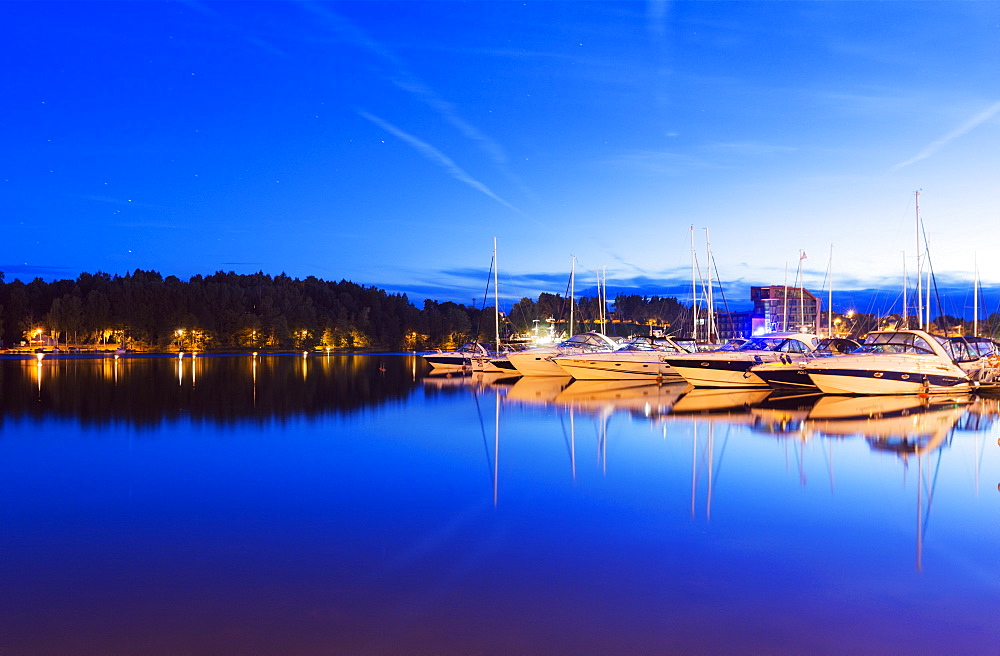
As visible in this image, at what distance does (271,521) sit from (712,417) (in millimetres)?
14004

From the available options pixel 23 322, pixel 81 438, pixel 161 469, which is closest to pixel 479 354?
pixel 81 438

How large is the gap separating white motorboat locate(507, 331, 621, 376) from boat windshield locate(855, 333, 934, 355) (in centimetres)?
1452

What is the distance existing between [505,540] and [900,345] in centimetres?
2269

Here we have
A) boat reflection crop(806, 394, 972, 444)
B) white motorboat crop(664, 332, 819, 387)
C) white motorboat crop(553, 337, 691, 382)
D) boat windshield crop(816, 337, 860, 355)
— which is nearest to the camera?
boat reflection crop(806, 394, 972, 444)

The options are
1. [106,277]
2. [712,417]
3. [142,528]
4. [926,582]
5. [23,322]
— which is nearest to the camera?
[926,582]

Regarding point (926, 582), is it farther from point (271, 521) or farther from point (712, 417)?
point (712, 417)

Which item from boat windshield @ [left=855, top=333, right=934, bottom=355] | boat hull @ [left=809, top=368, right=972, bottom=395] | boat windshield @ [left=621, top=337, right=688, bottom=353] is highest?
boat windshield @ [left=855, top=333, right=934, bottom=355]

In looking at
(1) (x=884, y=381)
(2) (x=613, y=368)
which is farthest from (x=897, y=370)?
(2) (x=613, y=368)

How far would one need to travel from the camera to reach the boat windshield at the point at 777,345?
103 feet

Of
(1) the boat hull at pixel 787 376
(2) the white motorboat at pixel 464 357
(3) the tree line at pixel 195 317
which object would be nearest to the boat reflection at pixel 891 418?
(1) the boat hull at pixel 787 376

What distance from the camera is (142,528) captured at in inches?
346

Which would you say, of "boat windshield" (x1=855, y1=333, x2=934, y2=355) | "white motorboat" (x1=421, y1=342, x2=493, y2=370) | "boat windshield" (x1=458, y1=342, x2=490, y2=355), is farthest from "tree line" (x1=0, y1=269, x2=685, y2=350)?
"boat windshield" (x1=855, y1=333, x2=934, y2=355)

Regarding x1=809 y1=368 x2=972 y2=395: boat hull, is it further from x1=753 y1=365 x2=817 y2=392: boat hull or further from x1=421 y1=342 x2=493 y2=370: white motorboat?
x1=421 y1=342 x2=493 y2=370: white motorboat

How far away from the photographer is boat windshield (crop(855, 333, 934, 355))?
26.0 metres
